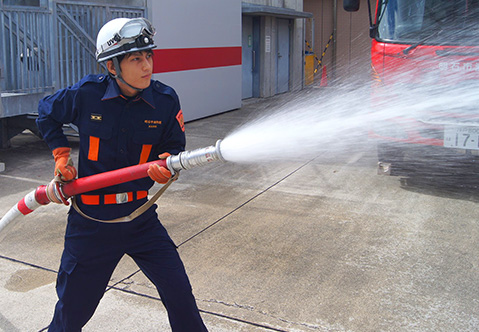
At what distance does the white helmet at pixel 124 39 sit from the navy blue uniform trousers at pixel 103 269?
81cm

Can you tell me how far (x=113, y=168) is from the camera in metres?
2.62

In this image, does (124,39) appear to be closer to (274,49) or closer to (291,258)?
(291,258)

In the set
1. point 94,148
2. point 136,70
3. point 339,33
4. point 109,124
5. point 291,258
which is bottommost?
point 291,258

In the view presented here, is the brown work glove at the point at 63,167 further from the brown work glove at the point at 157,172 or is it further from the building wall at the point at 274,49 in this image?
the building wall at the point at 274,49

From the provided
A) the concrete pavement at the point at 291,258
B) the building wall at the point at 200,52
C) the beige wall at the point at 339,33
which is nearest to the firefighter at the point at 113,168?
the concrete pavement at the point at 291,258

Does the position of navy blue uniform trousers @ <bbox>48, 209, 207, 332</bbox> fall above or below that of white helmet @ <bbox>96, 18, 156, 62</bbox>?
below

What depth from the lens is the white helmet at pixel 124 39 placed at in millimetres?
2488

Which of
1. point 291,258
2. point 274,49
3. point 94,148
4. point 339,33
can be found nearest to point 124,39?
point 94,148

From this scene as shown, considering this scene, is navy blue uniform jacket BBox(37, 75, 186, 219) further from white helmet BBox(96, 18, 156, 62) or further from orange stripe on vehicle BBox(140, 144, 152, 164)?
white helmet BBox(96, 18, 156, 62)

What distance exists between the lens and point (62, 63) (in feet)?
26.2

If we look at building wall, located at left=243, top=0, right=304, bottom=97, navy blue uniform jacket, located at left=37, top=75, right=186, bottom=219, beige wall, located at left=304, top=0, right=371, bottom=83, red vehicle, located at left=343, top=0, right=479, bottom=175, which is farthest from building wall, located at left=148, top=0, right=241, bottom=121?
beige wall, located at left=304, top=0, right=371, bottom=83

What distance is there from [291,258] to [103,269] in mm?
1999

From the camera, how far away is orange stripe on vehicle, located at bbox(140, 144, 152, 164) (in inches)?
104

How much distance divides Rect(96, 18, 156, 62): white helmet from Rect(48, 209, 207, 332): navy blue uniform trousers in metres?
0.81
